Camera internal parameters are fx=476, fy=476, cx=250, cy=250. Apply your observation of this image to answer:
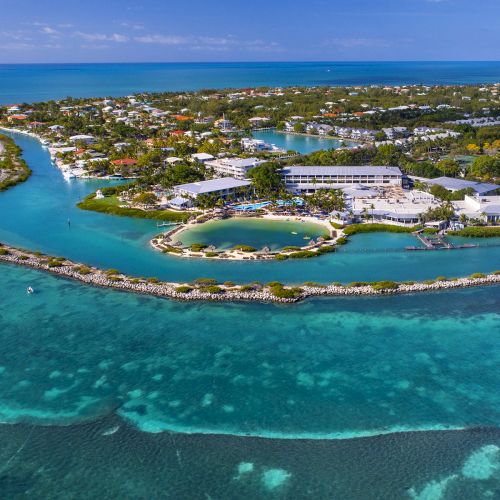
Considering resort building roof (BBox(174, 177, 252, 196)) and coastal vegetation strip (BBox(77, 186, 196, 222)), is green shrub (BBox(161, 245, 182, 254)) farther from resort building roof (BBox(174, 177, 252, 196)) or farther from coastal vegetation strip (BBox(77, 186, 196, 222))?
resort building roof (BBox(174, 177, 252, 196))

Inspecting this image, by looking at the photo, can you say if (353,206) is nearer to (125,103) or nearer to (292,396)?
(292,396)

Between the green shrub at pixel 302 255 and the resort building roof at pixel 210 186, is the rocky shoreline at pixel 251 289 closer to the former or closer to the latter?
the green shrub at pixel 302 255

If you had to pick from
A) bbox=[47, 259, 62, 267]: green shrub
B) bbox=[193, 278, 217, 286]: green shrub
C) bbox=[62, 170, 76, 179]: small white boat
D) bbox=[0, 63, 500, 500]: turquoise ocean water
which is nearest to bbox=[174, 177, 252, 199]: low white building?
bbox=[0, 63, 500, 500]: turquoise ocean water

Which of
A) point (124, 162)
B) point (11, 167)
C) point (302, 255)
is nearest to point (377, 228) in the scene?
point (302, 255)

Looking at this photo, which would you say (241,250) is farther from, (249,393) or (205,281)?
(249,393)

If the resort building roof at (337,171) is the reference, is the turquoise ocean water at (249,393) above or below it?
below

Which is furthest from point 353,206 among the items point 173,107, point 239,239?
point 173,107

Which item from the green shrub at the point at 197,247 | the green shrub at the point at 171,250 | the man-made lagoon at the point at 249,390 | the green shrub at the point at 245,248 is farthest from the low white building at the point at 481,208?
the green shrub at the point at 171,250
